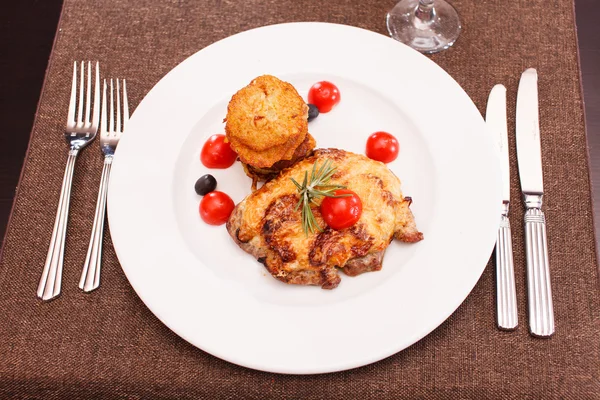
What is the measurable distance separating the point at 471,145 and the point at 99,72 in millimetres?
2475

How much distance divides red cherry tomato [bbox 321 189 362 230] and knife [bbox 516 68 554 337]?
992mm

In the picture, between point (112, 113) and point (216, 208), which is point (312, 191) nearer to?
point (216, 208)

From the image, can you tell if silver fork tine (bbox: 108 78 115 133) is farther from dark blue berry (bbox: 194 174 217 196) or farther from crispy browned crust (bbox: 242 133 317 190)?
crispy browned crust (bbox: 242 133 317 190)

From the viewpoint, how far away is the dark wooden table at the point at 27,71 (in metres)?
3.45

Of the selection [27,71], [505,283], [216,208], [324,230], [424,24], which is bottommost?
[505,283]

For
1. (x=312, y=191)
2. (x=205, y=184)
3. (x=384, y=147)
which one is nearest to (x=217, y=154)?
(x=205, y=184)

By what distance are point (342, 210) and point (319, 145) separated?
2.34ft

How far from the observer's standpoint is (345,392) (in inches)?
95.8

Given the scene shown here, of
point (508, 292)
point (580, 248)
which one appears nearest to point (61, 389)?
point (508, 292)

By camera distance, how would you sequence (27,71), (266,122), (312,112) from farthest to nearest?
(27,71) < (312,112) < (266,122)

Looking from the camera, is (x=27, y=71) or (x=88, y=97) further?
(x=27, y=71)

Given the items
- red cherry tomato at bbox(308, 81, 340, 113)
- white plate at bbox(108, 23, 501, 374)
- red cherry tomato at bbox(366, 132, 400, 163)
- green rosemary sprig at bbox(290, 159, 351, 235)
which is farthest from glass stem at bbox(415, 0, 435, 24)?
green rosemary sprig at bbox(290, 159, 351, 235)

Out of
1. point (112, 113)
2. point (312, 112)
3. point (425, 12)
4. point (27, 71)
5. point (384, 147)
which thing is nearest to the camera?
point (384, 147)

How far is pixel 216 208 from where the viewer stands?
273 centimetres
